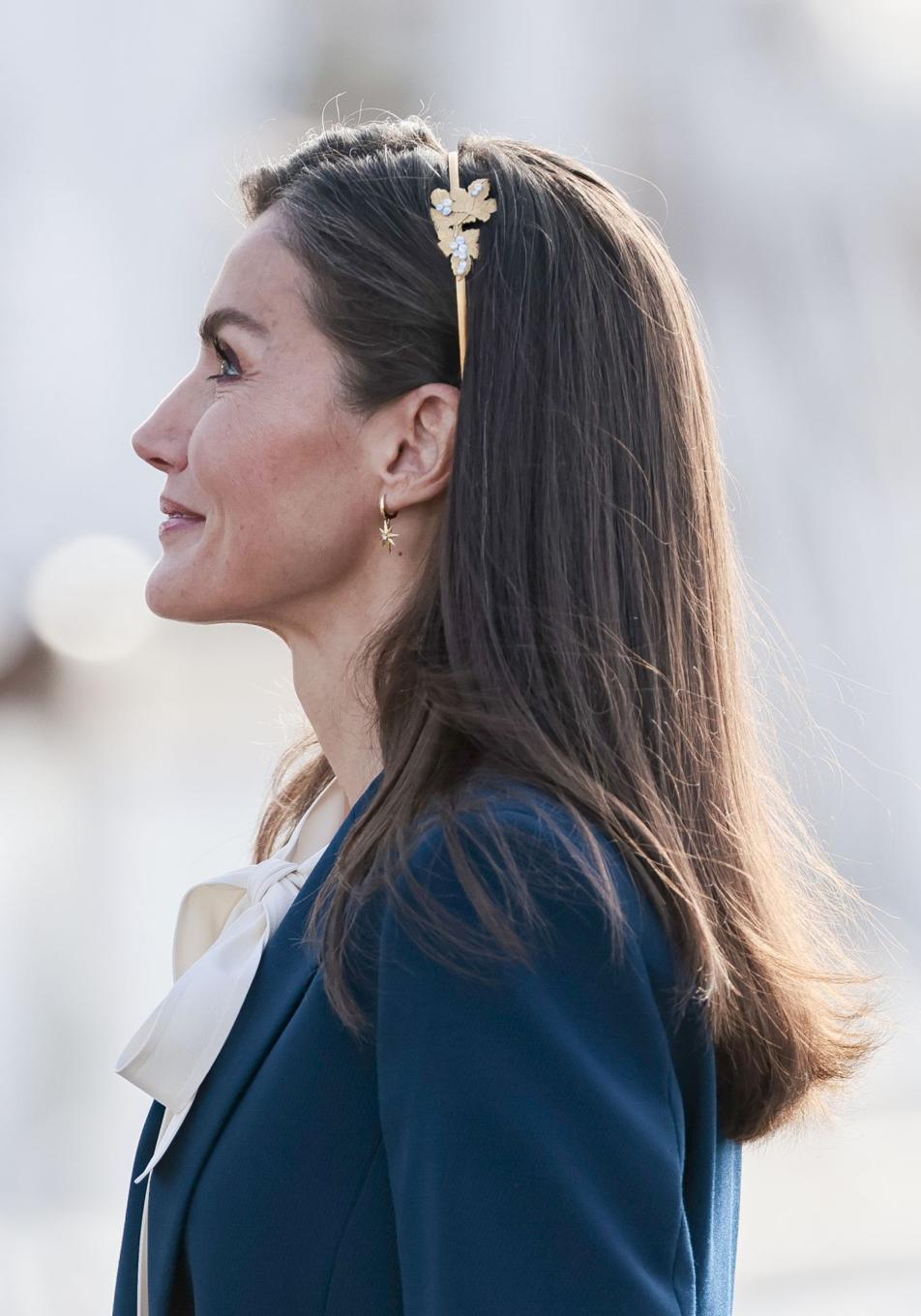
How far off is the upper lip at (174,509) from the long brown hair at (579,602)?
20 cm

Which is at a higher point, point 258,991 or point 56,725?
→ point 56,725

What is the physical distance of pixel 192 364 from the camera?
394 centimetres

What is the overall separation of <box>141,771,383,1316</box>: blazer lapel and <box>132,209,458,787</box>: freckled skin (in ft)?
0.79

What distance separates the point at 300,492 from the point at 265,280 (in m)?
0.22

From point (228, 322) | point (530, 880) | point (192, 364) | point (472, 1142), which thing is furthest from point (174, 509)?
point (192, 364)

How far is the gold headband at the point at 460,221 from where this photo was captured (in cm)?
139

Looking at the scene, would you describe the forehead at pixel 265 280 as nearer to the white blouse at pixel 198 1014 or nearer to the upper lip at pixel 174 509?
the upper lip at pixel 174 509

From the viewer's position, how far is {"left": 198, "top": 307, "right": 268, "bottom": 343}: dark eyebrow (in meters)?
1.48

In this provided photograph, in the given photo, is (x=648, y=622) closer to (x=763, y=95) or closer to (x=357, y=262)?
(x=357, y=262)

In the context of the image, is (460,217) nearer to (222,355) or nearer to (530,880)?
(222,355)

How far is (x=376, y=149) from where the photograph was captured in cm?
155

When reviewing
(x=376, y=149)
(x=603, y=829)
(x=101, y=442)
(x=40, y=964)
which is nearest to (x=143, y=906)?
(x=40, y=964)

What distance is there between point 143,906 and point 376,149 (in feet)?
8.45

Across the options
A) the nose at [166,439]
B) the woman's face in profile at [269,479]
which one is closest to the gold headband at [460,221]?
the woman's face in profile at [269,479]
